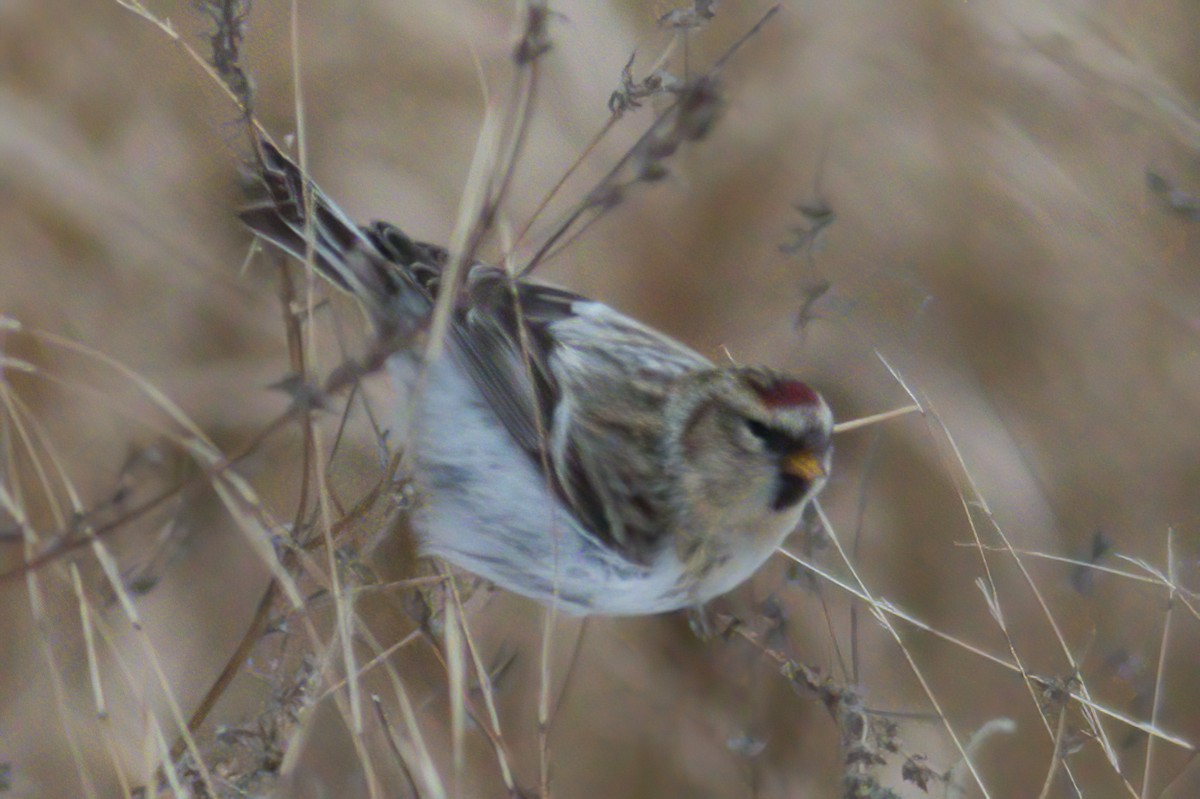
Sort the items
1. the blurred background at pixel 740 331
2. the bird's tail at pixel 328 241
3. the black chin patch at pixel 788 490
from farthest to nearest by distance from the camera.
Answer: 1. the blurred background at pixel 740 331
2. the black chin patch at pixel 788 490
3. the bird's tail at pixel 328 241

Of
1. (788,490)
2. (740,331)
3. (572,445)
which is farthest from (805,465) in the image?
(740,331)

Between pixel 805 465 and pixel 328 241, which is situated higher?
pixel 328 241

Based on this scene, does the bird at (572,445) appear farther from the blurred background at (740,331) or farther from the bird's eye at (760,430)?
the blurred background at (740,331)

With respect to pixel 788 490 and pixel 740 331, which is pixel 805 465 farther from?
pixel 740 331

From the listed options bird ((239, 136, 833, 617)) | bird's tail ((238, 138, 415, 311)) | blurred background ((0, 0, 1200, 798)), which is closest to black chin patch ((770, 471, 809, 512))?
bird ((239, 136, 833, 617))

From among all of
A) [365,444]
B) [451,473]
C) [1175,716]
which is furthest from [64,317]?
[1175,716]

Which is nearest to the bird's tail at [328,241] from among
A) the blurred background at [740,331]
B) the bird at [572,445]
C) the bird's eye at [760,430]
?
the bird at [572,445]

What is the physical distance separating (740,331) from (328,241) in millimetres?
821

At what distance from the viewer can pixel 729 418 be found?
4.58 ft

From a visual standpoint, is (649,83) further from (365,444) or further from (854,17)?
(854,17)

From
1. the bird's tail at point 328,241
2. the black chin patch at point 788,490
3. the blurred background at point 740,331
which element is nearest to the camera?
the bird's tail at point 328,241

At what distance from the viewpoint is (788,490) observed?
1.35m

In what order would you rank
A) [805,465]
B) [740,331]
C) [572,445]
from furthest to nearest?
[740,331]
[572,445]
[805,465]

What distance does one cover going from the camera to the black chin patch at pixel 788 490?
52.6 inches
